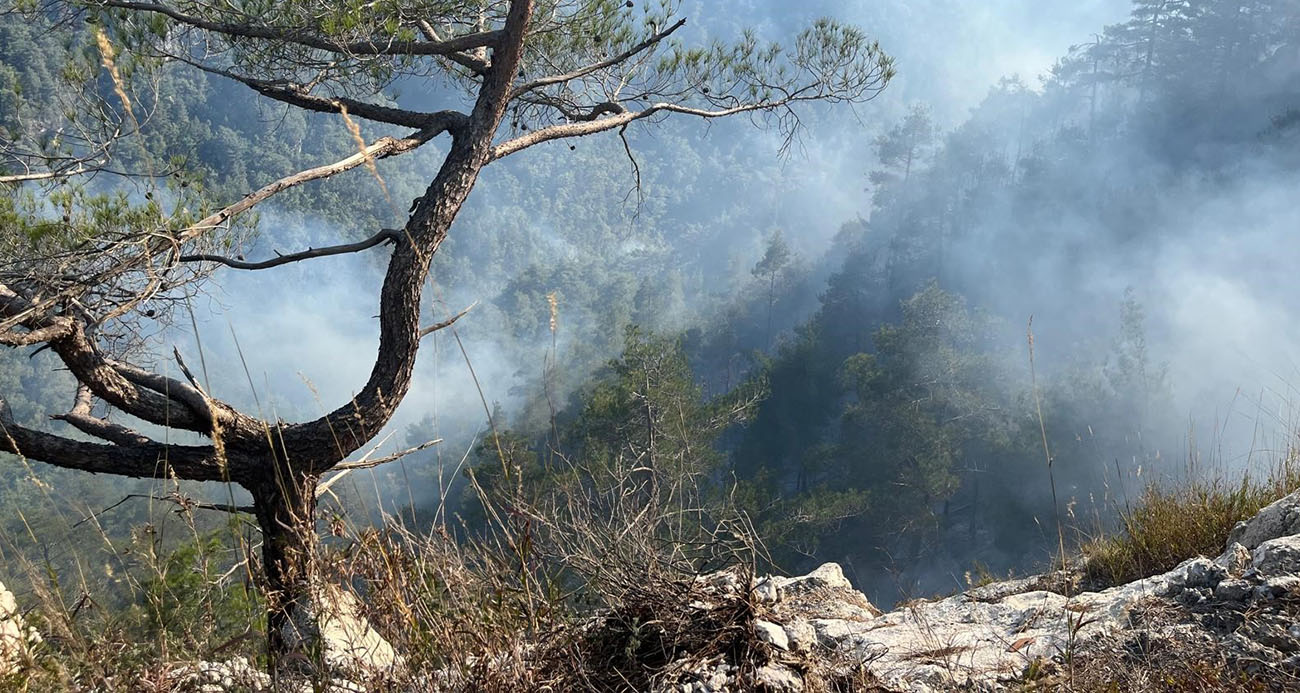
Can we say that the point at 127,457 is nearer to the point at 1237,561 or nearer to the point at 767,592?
the point at 767,592

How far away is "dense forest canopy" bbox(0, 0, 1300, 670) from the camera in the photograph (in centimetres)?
475

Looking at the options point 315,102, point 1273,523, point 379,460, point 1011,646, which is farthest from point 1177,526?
point 315,102

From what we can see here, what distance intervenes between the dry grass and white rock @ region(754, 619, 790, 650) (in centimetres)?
168

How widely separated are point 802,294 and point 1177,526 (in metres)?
44.6

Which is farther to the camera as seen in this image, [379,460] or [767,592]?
[379,460]

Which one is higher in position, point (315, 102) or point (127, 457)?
point (315, 102)

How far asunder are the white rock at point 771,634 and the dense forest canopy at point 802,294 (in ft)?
1.22

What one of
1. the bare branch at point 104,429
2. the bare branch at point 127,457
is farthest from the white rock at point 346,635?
the bare branch at point 104,429

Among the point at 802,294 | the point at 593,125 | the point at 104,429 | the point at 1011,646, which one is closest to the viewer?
the point at 1011,646

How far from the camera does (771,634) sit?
1524 mm

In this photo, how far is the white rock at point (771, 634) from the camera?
1.51 meters

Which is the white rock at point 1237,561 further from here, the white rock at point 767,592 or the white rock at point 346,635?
the white rock at point 346,635

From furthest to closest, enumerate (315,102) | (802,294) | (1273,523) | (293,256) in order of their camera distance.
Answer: (802,294), (315,102), (293,256), (1273,523)

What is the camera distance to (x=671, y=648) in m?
1.53
